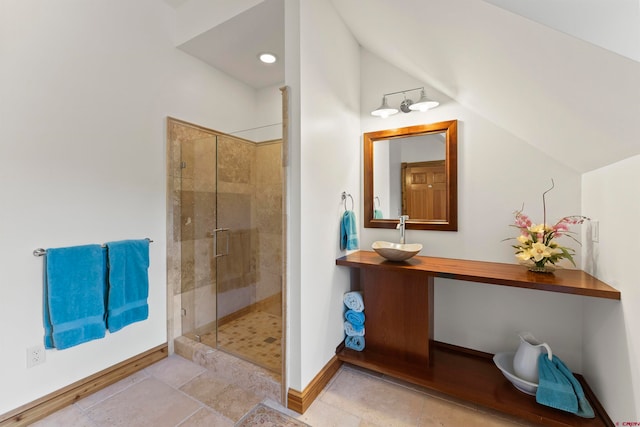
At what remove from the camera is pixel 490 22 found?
1.03 meters

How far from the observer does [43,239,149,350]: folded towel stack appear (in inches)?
62.0

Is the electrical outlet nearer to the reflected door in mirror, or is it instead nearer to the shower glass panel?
the shower glass panel

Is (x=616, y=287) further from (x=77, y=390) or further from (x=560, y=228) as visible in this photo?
(x=77, y=390)

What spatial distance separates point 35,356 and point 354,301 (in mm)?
2054

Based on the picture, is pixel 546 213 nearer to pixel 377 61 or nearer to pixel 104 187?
pixel 377 61

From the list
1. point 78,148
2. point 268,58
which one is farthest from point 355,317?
point 268,58

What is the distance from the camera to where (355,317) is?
82.9 inches

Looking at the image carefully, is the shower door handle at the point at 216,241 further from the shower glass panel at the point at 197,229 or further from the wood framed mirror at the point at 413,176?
the wood framed mirror at the point at 413,176

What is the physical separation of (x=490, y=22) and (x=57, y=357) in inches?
115

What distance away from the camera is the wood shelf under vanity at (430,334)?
148 centimetres

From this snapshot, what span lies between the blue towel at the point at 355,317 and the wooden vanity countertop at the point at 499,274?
44 centimetres

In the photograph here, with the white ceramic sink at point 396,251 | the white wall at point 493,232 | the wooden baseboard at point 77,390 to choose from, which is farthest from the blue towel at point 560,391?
the wooden baseboard at point 77,390

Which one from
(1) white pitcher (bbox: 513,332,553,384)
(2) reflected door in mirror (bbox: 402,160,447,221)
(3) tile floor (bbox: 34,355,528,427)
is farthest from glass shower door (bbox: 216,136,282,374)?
(1) white pitcher (bbox: 513,332,553,384)

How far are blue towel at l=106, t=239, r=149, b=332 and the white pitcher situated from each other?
266 centimetres
